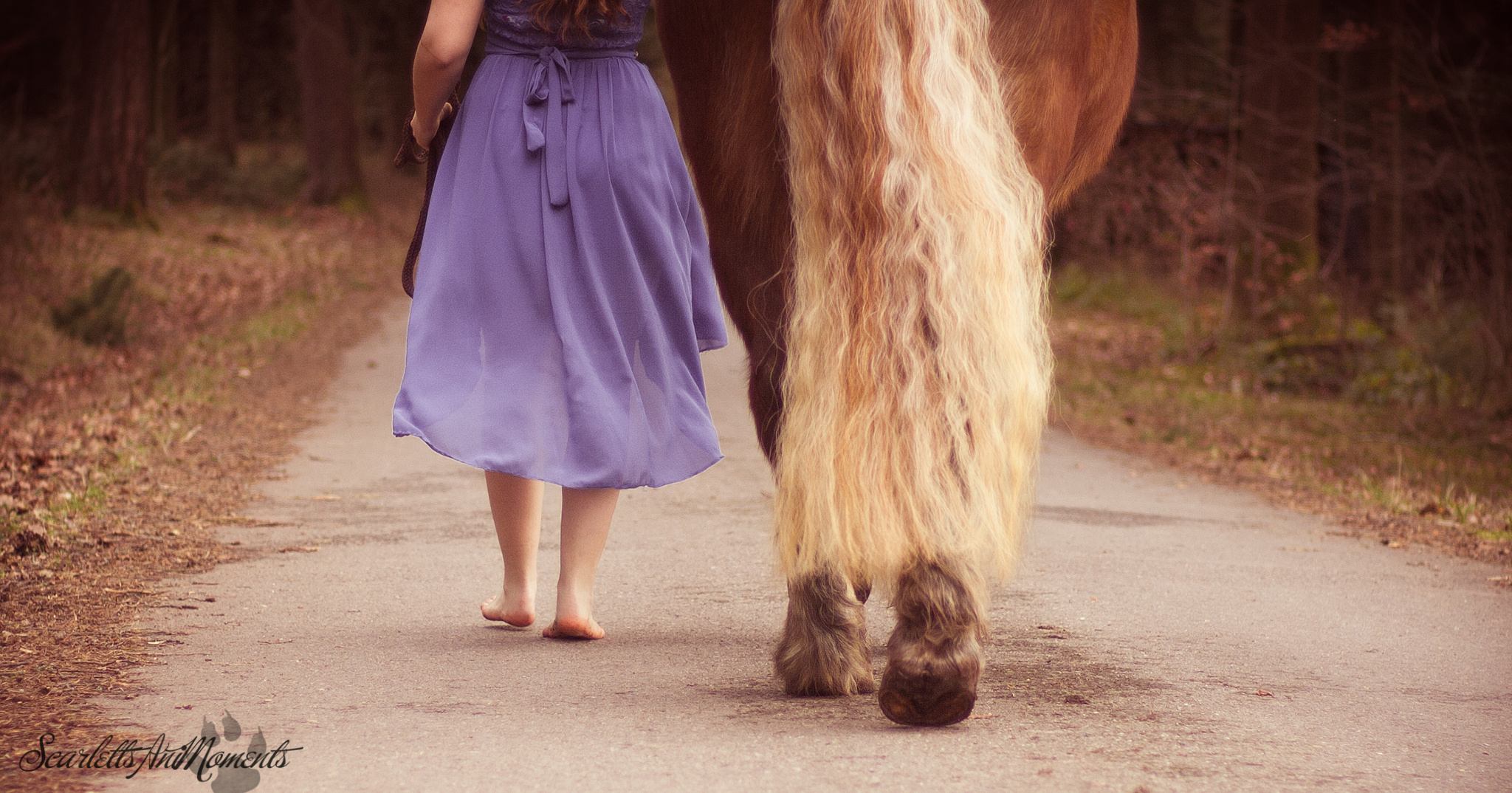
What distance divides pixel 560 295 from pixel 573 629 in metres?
0.85

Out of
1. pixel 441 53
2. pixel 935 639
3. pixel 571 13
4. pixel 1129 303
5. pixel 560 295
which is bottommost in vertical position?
pixel 1129 303

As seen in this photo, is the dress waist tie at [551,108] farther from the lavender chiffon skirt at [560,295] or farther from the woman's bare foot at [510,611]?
the woman's bare foot at [510,611]

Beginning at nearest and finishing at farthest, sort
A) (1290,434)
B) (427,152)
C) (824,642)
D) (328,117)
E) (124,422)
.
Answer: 1. (824,642)
2. (427,152)
3. (124,422)
4. (1290,434)
5. (328,117)

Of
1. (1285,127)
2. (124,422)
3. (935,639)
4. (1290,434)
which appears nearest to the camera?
(935,639)

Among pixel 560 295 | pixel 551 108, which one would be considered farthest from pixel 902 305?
pixel 551 108

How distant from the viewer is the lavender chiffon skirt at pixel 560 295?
3285mm

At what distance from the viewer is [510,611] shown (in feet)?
12.1

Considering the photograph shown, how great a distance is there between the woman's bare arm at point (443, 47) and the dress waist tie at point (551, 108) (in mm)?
165

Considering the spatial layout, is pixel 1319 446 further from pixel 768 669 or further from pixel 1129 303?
pixel 1129 303

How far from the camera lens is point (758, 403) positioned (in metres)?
3.03

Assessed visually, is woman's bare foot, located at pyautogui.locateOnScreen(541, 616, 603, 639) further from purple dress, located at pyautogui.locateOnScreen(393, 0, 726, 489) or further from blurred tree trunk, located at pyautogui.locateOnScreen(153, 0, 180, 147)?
blurred tree trunk, located at pyautogui.locateOnScreen(153, 0, 180, 147)

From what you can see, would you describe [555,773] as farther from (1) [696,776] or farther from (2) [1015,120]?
(2) [1015,120]

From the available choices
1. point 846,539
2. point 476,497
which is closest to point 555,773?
point 846,539

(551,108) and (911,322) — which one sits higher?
(551,108)
